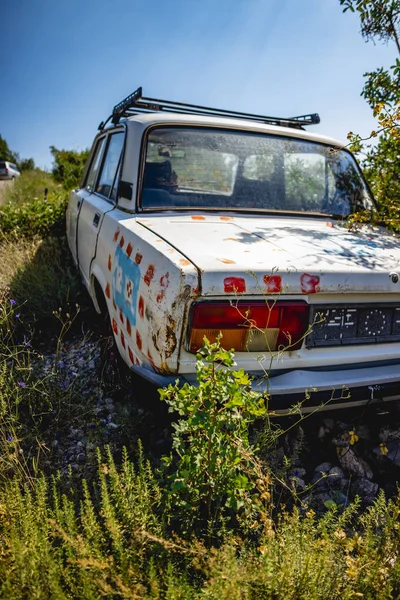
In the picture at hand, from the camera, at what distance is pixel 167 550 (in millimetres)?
1694

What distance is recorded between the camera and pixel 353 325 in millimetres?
2232

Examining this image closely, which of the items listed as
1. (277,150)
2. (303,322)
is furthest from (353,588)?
(277,150)

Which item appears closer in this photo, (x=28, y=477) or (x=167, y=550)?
(x=167, y=550)

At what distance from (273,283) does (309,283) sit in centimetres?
18

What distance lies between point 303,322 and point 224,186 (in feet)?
4.89

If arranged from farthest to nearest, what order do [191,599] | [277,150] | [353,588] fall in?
[277,150] < [353,588] < [191,599]

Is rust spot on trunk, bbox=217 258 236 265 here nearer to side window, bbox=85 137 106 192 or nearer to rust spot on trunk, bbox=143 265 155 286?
rust spot on trunk, bbox=143 265 155 286

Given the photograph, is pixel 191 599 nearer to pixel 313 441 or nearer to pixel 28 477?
pixel 28 477

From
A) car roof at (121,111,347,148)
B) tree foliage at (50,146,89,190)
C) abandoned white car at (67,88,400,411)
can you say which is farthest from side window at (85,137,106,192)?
tree foliage at (50,146,89,190)

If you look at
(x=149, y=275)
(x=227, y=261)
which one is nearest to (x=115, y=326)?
(x=149, y=275)

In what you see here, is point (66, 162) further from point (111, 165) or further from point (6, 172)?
point (6, 172)

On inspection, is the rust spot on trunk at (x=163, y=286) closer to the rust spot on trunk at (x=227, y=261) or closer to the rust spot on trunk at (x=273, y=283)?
the rust spot on trunk at (x=227, y=261)

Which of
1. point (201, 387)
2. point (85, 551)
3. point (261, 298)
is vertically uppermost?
point (261, 298)

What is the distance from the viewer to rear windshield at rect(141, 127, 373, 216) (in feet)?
9.86
